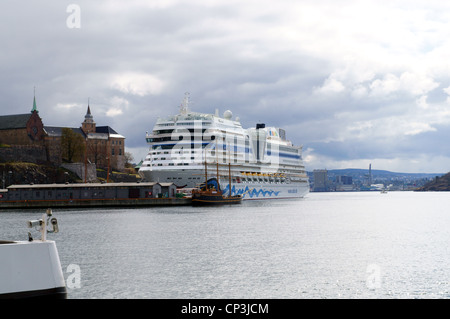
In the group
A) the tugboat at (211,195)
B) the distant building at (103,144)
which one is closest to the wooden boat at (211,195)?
the tugboat at (211,195)

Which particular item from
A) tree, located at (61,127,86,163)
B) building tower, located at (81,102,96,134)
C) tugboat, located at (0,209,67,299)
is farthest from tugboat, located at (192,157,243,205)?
building tower, located at (81,102,96,134)

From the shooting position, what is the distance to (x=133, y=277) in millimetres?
22359

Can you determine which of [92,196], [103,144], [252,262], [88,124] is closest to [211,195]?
[92,196]

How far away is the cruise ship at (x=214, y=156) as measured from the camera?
3536 inches

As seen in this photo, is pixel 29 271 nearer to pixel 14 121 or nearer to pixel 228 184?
pixel 228 184

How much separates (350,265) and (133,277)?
10.6 meters

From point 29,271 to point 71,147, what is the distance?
4734 inches

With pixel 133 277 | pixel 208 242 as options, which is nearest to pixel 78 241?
pixel 208 242

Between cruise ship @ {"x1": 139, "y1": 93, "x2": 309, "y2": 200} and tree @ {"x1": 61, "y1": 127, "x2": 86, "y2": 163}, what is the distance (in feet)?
126

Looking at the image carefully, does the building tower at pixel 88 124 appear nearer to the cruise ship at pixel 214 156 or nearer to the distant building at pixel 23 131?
the distant building at pixel 23 131

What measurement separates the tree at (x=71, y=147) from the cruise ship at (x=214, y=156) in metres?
Answer: 38.5

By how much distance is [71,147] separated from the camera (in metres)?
129
